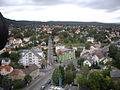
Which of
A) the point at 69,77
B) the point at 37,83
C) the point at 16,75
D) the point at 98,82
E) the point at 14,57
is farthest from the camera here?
the point at 14,57

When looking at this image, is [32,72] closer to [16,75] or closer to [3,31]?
[16,75]

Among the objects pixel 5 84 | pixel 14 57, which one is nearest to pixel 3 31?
pixel 5 84

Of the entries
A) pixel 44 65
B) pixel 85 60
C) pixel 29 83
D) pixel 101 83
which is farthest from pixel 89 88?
pixel 44 65

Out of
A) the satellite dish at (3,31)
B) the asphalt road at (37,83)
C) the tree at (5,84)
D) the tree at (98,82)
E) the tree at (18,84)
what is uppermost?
the satellite dish at (3,31)

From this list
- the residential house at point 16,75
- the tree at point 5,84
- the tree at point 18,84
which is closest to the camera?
the tree at point 5,84

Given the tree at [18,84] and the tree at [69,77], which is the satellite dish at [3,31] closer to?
the tree at [18,84]

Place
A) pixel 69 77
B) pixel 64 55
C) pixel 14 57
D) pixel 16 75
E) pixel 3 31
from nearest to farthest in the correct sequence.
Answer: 1. pixel 3 31
2. pixel 69 77
3. pixel 16 75
4. pixel 14 57
5. pixel 64 55

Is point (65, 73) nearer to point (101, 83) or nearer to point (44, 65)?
point (101, 83)

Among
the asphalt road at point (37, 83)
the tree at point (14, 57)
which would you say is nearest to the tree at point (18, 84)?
the asphalt road at point (37, 83)

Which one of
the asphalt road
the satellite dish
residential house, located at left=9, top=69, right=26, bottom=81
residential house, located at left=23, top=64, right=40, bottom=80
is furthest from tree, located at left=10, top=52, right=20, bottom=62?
the satellite dish

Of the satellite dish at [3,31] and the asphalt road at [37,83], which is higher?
the satellite dish at [3,31]

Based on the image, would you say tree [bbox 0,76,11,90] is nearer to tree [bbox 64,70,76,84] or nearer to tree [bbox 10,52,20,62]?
tree [bbox 64,70,76,84]
